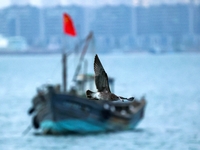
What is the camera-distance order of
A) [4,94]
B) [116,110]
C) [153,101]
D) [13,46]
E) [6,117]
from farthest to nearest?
[13,46]
[4,94]
[153,101]
[6,117]
[116,110]

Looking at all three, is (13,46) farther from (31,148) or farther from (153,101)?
(31,148)

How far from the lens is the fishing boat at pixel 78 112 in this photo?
33.7m

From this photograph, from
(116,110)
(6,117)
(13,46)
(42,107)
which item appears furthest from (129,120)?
(13,46)

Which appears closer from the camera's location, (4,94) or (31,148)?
(31,148)

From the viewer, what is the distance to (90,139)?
34.5 metres

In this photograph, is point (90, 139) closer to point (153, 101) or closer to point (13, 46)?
point (153, 101)

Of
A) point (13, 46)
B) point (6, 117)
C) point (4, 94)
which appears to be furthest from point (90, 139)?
point (13, 46)

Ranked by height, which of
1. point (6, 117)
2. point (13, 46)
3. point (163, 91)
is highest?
point (13, 46)

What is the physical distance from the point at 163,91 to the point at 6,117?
27.4m

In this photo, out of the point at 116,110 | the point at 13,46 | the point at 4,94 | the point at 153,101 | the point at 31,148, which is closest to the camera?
the point at 31,148

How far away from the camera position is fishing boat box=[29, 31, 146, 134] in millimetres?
33688

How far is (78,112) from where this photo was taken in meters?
33.9

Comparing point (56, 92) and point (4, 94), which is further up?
point (4, 94)

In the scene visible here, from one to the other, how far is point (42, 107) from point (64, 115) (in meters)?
1.31
